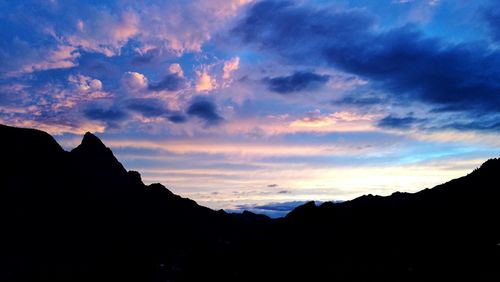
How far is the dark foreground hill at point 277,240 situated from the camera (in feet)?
239

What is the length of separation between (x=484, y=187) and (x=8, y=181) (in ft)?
579

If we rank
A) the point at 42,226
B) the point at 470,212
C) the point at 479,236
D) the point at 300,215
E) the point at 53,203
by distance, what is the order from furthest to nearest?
the point at 53,203 → the point at 42,226 → the point at 300,215 → the point at 470,212 → the point at 479,236

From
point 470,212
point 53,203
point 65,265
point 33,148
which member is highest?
point 33,148

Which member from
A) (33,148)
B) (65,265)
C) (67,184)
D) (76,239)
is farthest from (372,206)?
(33,148)

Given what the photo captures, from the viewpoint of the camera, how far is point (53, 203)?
180875 millimetres

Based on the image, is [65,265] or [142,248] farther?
[142,248]

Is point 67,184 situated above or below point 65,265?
above

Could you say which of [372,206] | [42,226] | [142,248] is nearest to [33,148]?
[42,226]

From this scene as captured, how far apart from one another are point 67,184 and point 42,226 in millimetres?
34050

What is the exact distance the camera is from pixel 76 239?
16975cm

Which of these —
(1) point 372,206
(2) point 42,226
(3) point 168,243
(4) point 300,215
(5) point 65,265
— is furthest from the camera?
(3) point 168,243

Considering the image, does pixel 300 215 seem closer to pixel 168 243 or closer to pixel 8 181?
pixel 168 243

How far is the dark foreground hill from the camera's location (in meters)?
72.9

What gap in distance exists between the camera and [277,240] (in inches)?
4619
